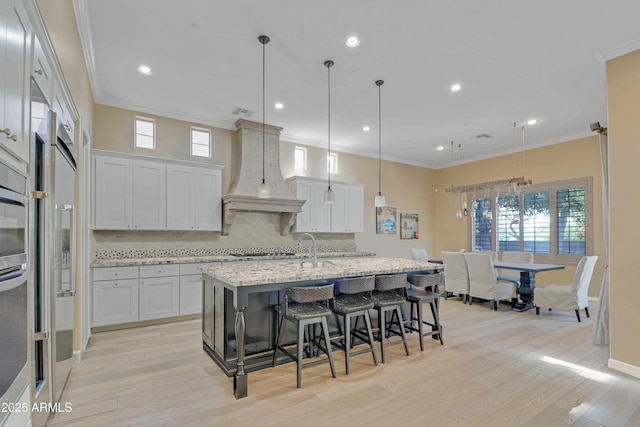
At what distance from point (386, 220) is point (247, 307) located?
5.38 metres

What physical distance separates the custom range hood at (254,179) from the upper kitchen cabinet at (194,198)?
202 mm

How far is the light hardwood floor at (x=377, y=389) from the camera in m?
2.34

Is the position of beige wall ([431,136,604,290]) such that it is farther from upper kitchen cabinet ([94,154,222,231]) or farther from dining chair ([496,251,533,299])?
upper kitchen cabinet ([94,154,222,231])

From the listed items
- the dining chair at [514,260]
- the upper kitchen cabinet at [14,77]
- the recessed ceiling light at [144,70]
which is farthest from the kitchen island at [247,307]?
the dining chair at [514,260]

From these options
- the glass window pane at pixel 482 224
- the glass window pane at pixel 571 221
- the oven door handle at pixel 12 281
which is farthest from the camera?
the glass window pane at pixel 482 224

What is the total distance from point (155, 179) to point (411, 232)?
6.01 metres

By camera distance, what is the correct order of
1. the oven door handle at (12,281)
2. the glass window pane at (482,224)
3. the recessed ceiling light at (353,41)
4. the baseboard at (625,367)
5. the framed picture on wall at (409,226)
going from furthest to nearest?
the framed picture on wall at (409,226)
the glass window pane at (482,224)
the recessed ceiling light at (353,41)
the baseboard at (625,367)
the oven door handle at (12,281)

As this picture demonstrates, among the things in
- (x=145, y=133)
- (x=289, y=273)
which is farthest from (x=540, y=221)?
(x=145, y=133)

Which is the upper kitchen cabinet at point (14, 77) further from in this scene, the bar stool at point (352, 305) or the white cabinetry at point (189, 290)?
the white cabinetry at point (189, 290)

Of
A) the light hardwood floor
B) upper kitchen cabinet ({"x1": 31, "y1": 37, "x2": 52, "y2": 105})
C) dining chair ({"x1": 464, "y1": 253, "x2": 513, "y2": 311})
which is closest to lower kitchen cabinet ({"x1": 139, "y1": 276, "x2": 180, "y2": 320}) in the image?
the light hardwood floor

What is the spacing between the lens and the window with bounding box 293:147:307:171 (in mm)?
6621

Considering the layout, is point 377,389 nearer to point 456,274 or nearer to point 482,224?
point 456,274

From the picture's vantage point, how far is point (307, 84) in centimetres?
426

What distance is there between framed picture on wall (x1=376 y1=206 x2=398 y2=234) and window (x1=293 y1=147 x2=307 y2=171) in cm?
220
